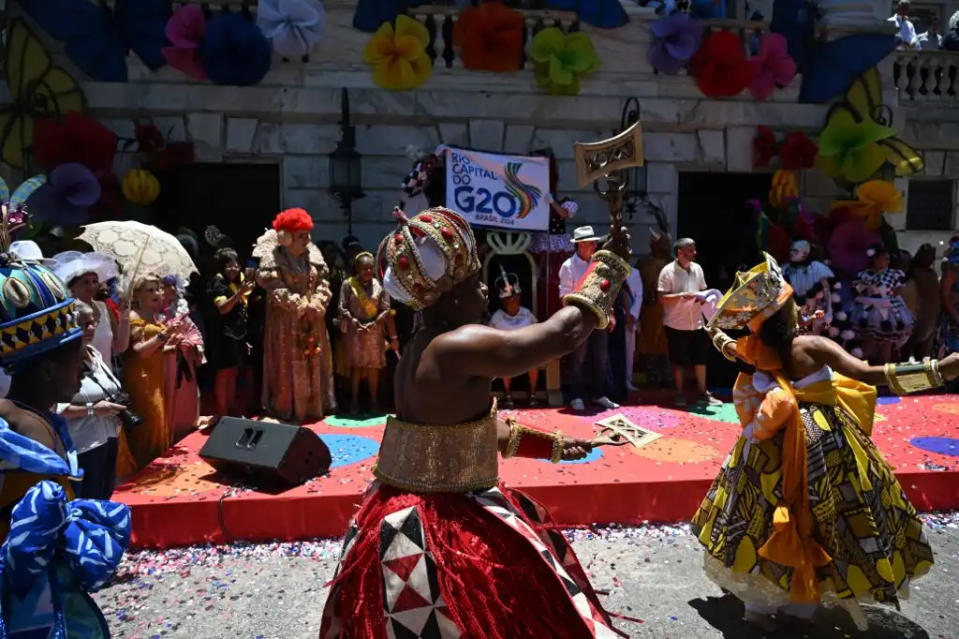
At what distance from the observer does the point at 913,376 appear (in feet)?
11.7

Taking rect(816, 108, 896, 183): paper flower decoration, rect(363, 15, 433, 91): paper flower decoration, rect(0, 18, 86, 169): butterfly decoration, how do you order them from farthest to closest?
rect(816, 108, 896, 183): paper flower decoration
rect(363, 15, 433, 91): paper flower decoration
rect(0, 18, 86, 169): butterfly decoration

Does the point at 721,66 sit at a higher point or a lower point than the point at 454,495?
higher

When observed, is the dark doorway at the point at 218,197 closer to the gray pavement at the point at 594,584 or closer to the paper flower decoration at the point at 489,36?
the paper flower decoration at the point at 489,36

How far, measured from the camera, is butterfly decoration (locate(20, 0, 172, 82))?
1023cm

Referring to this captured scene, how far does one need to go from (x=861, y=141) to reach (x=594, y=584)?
9.71 metres

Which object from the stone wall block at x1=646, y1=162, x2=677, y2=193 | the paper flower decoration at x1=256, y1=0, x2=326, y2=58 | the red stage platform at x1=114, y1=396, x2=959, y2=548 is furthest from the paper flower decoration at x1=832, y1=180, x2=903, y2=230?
the paper flower decoration at x1=256, y1=0, x2=326, y2=58

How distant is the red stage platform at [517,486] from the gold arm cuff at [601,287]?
311 centimetres

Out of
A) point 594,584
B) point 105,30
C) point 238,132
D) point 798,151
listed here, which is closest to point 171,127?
point 238,132

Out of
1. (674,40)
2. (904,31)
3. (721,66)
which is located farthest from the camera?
(904,31)

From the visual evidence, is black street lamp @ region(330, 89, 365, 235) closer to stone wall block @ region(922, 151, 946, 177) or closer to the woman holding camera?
the woman holding camera

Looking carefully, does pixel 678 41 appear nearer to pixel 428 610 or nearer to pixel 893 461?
pixel 893 461

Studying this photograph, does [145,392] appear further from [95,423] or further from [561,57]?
[561,57]

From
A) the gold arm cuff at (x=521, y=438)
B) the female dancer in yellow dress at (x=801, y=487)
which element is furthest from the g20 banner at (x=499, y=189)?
the gold arm cuff at (x=521, y=438)

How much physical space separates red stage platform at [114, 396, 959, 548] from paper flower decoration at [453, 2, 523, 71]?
6339 mm
